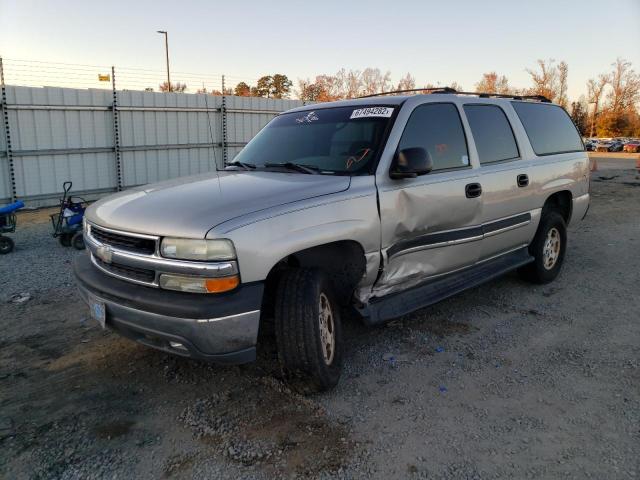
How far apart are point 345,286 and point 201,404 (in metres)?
1.20

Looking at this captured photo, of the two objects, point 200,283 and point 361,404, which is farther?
point 361,404

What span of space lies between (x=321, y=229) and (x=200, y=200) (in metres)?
0.74

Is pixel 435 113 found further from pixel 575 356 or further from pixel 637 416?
pixel 637 416

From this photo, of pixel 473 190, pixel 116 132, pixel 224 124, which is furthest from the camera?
pixel 224 124

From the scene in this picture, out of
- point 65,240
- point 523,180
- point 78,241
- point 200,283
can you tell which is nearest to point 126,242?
point 200,283

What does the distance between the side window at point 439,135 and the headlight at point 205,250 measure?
162 cm

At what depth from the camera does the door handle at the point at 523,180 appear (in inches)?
186

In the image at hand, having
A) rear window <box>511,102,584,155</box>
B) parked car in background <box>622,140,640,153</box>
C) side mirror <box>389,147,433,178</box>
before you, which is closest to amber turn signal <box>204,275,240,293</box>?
side mirror <box>389,147,433,178</box>

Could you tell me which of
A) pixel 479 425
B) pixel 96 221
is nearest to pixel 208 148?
pixel 96 221

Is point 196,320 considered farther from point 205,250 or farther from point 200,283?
point 205,250

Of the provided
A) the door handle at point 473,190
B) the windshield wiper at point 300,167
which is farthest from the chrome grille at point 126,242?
the door handle at point 473,190

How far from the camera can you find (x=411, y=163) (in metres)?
3.40

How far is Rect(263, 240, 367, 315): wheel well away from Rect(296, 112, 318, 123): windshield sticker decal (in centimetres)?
131

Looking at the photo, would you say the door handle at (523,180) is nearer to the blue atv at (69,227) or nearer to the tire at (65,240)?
the blue atv at (69,227)
